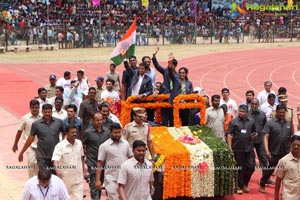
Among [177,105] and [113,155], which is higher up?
[177,105]

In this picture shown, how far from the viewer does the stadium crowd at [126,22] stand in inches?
1528

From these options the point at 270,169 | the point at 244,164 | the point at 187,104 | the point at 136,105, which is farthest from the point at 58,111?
the point at 270,169

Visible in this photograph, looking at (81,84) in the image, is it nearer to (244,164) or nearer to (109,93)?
(109,93)

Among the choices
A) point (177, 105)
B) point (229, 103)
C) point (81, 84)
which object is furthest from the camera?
point (81, 84)

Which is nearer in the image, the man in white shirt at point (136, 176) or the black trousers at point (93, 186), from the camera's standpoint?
A: the man in white shirt at point (136, 176)

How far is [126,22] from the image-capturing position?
44688 mm

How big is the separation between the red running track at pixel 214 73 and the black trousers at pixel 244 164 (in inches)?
357

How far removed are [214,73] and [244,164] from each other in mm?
17471

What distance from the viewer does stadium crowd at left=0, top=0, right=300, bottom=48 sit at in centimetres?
3881

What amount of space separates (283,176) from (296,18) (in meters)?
47.4

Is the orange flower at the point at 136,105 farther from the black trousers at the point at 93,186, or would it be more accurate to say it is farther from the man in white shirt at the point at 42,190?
the man in white shirt at the point at 42,190

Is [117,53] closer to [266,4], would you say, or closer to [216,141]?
[216,141]

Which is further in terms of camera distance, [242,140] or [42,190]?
[242,140]

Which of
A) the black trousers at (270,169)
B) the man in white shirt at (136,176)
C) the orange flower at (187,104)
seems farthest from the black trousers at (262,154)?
the man in white shirt at (136,176)
